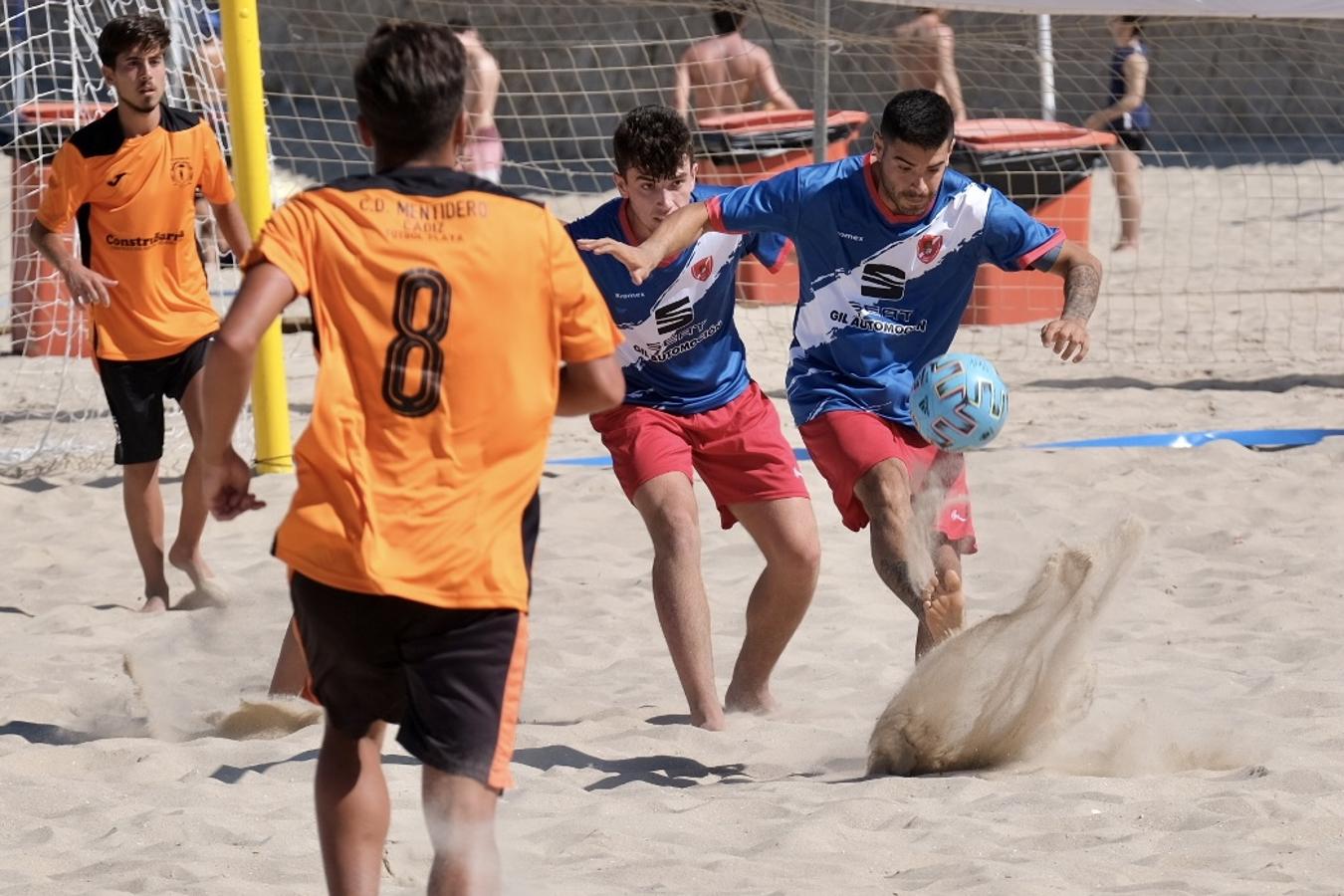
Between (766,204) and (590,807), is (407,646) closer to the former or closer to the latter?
(590,807)

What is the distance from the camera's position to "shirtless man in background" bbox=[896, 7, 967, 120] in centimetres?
1002

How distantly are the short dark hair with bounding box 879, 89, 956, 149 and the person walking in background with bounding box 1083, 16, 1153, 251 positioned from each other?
6.65m

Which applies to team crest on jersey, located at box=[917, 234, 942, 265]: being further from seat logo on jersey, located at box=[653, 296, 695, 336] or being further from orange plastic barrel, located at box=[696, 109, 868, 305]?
orange plastic barrel, located at box=[696, 109, 868, 305]

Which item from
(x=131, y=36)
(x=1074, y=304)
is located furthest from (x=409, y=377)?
(x=131, y=36)

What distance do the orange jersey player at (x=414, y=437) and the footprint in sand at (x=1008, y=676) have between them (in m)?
1.65

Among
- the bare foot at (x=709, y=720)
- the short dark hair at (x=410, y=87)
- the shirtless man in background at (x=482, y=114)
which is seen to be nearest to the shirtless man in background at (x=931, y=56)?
the shirtless man in background at (x=482, y=114)

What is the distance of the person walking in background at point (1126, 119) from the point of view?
11.2 m

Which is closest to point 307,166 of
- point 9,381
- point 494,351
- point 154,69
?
point 9,381

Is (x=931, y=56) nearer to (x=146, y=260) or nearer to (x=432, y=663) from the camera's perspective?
(x=146, y=260)

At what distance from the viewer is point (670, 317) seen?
4656 mm

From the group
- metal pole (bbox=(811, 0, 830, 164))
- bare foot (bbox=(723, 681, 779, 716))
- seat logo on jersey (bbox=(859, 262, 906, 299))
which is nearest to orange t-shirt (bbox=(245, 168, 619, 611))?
seat logo on jersey (bbox=(859, 262, 906, 299))

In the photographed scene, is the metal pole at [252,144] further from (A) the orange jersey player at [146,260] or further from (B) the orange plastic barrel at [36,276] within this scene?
(B) the orange plastic barrel at [36,276]

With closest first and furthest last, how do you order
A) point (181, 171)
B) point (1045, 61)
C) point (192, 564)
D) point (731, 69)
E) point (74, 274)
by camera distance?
point (74, 274) → point (181, 171) → point (192, 564) → point (1045, 61) → point (731, 69)

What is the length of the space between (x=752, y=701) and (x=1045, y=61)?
18.7 ft
